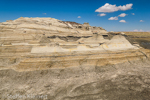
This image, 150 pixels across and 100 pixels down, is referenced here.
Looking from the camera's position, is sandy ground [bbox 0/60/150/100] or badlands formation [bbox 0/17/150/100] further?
badlands formation [bbox 0/17/150/100]

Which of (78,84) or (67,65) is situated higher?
(67,65)

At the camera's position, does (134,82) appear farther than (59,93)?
Yes

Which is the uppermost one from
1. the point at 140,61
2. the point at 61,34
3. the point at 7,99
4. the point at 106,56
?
the point at 61,34

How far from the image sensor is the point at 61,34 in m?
9.52

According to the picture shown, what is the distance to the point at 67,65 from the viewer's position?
25.2ft

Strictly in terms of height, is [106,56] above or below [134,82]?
above

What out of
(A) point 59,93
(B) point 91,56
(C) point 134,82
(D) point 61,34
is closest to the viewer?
(A) point 59,93

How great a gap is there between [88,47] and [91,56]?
1.02m

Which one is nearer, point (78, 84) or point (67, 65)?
point (78, 84)

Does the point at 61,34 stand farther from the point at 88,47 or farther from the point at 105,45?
the point at 105,45

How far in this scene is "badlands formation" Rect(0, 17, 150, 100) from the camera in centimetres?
572

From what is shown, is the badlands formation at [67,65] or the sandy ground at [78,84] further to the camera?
the badlands formation at [67,65]

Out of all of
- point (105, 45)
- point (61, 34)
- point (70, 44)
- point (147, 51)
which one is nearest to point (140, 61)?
point (147, 51)

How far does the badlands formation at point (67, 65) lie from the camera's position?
18.8 ft
